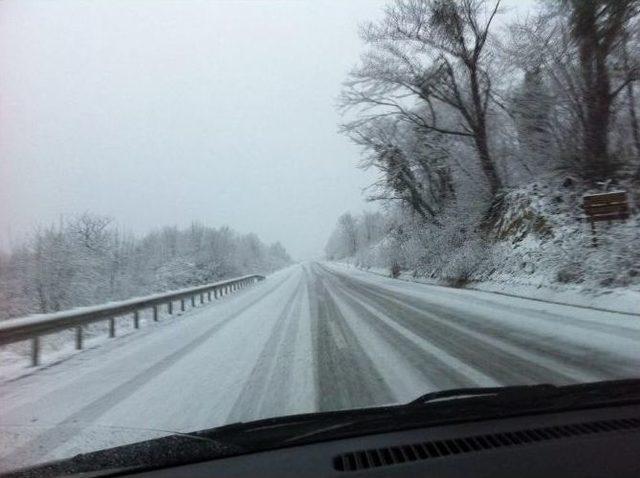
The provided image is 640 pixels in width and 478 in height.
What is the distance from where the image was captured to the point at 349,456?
3.28 metres

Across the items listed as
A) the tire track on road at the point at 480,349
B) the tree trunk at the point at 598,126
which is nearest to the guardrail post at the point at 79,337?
the tire track on road at the point at 480,349

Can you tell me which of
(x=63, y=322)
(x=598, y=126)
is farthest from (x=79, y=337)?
(x=598, y=126)

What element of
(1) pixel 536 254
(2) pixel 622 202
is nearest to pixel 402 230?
(1) pixel 536 254

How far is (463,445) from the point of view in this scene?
3.32 m

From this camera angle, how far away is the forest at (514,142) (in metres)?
18.3

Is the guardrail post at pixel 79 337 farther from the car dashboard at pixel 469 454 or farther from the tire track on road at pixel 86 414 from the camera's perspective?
the car dashboard at pixel 469 454

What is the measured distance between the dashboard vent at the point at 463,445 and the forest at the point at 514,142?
11.6 metres

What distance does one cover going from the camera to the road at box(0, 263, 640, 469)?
19.9ft

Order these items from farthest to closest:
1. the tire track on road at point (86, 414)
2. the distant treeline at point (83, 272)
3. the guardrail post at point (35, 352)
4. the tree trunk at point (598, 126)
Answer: the distant treeline at point (83, 272) < the tree trunk at point (598, 126) < the guardrail post at point (35, 352) < the tire track on road at point (86, 414)

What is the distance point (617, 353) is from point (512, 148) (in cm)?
2370

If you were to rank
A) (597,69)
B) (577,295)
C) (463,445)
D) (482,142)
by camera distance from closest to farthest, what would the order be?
(463,445) < (577,295) < (597,69) < (482,142)

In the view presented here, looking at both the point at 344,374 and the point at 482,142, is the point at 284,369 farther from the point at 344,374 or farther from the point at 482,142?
the point at 482,142

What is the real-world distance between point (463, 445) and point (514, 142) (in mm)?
30548

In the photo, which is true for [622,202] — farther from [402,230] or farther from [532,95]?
[402,230]
